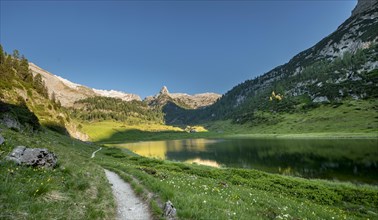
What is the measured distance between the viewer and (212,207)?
1309 centimetres

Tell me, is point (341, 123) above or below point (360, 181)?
above

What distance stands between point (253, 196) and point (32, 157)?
1888 centimetres

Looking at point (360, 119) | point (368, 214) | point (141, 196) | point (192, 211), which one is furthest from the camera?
point (360, 119)

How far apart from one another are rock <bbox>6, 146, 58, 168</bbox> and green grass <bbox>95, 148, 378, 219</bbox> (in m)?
7.66

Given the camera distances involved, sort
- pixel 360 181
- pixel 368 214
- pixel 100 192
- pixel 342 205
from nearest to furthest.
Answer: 1. pixel 100 192
2. pixel 368 214
3. pixel 342 205
4. pixel 360 181

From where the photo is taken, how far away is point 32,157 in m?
15.8

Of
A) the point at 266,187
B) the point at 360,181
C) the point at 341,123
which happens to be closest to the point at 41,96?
the point at 266,187

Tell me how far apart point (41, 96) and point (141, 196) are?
160m

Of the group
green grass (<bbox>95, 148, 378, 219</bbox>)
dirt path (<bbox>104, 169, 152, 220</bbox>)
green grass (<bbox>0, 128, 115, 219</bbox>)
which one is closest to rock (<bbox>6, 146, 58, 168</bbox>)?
green grass (<bbox>0, 128, 115, 219</bbox>)

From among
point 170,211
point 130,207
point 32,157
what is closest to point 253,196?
point 130,207

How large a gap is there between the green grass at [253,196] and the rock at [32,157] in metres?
7.66

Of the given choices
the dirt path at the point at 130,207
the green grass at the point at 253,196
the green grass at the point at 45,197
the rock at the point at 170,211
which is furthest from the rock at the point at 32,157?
the rock at the point at 170,211

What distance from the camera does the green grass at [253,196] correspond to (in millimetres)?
13711

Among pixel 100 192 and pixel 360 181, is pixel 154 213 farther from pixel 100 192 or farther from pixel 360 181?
pixel 360 181
